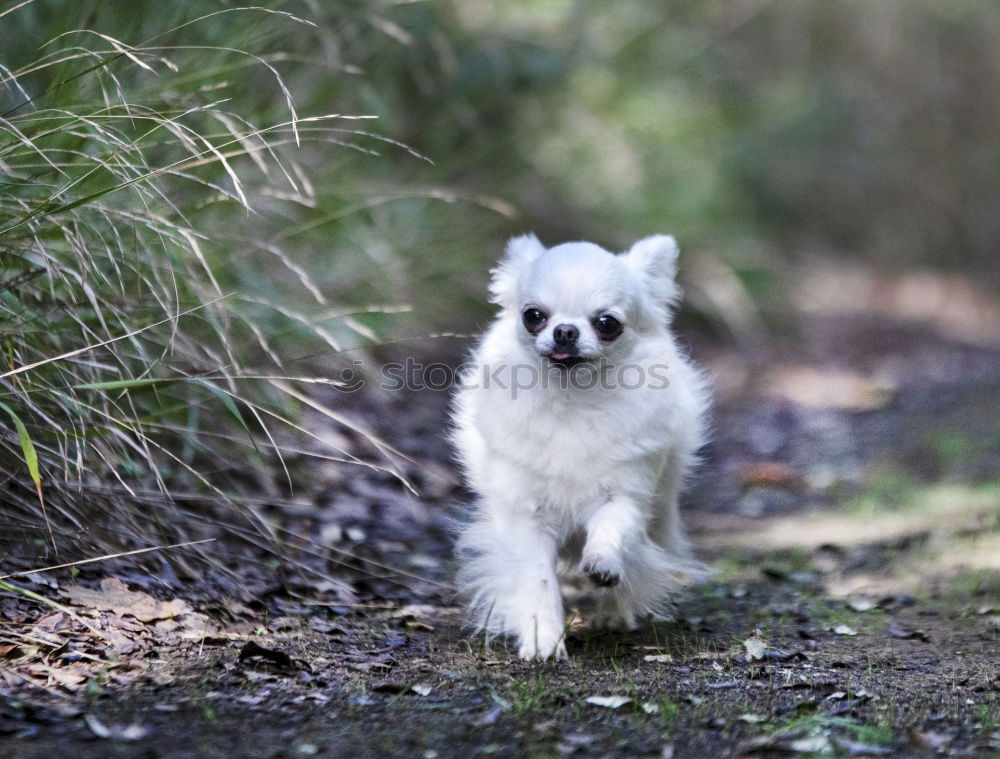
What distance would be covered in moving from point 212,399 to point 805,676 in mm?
2483

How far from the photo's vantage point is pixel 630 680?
3.19m

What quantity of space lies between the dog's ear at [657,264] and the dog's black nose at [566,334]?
52 cm

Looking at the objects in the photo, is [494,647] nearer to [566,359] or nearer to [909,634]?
[566,359]

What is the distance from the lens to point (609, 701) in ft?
9.78

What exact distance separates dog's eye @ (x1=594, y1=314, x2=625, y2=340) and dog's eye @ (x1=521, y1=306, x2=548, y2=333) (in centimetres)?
17

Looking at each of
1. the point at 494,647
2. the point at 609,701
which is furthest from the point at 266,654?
the point at 609,701

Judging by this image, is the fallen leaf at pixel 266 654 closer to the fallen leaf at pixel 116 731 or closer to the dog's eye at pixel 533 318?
the fallen leaf at pixel 116 731

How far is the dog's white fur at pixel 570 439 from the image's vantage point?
11.2ft

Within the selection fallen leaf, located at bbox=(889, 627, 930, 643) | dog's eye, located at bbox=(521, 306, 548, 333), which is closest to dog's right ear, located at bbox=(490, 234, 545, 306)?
dog's eye, located at bbox=(521, 306, 548, 333)

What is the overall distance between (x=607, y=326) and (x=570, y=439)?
393 millimetres

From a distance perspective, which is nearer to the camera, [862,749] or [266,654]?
[862,749]

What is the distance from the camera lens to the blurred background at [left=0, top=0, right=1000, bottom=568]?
11.5 feet

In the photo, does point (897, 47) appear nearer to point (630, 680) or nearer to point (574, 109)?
point (574, 109)

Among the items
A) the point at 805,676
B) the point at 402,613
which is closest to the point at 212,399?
the point at 402,613
